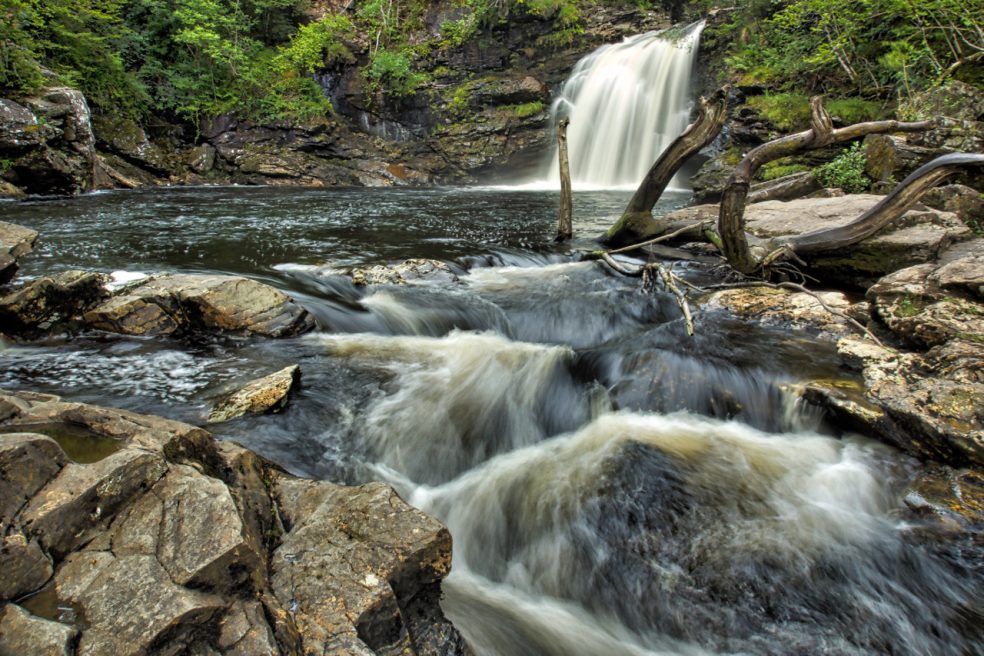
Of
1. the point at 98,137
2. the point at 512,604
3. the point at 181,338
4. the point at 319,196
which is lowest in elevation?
the point at 512,604

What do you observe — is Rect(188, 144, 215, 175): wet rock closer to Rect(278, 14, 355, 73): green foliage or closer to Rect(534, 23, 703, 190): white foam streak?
Rect(278, 14, 355, 73): green foliage

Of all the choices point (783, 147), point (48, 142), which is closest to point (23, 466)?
point (783, 147)

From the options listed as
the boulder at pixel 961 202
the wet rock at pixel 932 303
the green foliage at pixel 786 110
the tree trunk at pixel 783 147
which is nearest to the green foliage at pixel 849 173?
the boulder at pixel 961 202

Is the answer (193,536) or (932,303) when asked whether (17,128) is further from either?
(932,303)

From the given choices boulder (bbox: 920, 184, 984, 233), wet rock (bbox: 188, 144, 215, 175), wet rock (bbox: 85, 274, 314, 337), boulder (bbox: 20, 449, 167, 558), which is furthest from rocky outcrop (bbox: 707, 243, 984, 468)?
wet rock (bbox: 188, 144, 215, 175)

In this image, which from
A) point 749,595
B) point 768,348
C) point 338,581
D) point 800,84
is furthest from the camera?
point 800,84

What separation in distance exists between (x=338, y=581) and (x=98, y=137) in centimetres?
2229

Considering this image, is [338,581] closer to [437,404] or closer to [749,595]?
[749,595]

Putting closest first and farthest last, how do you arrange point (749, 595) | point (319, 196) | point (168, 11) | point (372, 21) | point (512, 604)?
point (749, 595) < point (512, 604) < point (319, 196) < point (168, 11) < point (372, 21)

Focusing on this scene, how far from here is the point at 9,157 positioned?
12430 millimetres

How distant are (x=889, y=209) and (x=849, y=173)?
415cm

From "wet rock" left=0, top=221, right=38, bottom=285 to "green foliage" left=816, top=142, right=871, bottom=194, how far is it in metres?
13.0

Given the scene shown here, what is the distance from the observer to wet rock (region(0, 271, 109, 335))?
16.5 ft

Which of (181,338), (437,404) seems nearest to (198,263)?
(181,338)
